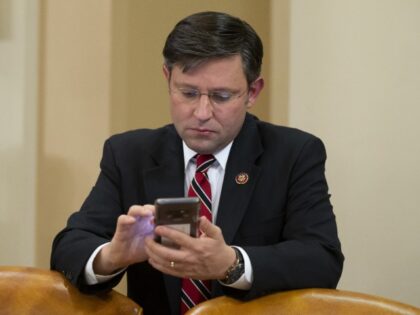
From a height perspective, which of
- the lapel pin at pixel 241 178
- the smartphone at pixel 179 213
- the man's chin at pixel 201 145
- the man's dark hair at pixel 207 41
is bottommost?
the lapel pin at pixel 241 178

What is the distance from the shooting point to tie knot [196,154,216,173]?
1.94m

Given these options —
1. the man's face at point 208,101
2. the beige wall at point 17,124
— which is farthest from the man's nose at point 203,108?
the beige wall at point 17,124

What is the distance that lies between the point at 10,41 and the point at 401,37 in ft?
5.43

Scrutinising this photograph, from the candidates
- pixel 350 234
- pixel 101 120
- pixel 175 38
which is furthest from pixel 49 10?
pixel 350 234

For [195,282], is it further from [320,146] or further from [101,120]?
[101,120]

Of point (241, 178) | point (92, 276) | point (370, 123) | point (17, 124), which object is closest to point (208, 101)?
point (241, 178)

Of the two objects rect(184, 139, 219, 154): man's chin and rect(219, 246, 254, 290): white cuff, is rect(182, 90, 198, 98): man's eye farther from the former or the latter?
rect(219, 246, 254, 290): white cuff

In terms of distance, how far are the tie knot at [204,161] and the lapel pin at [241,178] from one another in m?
0.10

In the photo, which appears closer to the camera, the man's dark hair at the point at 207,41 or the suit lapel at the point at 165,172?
the man's dark hair at the point at 207,41

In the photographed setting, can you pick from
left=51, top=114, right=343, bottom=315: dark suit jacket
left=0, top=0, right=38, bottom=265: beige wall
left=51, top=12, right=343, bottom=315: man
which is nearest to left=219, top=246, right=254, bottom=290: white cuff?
left=51, top=12, right=343, bottom=315: man

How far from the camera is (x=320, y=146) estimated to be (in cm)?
201

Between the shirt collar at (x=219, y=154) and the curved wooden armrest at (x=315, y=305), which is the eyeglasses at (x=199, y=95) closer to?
the shirt collar at (x=219, y=154)

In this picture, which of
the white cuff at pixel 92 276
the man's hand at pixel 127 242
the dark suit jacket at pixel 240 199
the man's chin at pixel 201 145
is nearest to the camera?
the man's hand at pixel 127 242

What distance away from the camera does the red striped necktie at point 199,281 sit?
185 cm
